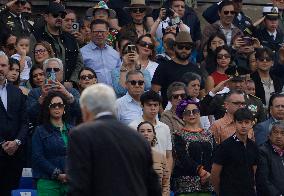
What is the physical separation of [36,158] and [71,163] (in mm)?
4601

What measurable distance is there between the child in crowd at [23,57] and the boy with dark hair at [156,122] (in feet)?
7.70

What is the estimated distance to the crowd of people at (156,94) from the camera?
1255 cm

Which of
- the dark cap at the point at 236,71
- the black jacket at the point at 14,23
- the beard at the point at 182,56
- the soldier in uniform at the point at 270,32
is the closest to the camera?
the beard at the point at 182,56

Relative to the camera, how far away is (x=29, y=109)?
43.5ft

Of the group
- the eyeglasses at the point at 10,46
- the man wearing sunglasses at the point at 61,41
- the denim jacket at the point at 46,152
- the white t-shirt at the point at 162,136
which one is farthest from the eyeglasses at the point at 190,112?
the eyeglasses at the point at 10,46

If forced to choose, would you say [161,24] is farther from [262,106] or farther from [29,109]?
[29,109]

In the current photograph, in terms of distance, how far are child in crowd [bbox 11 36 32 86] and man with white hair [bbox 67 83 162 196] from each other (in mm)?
6843

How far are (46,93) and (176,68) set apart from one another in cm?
269

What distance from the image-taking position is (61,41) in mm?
15453

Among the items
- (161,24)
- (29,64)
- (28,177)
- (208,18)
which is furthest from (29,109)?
(208,18)

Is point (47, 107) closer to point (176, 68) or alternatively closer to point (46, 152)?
point (46, 152)

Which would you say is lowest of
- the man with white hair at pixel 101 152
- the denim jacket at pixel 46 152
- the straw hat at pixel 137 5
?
the denim jacket at pixel 46 152

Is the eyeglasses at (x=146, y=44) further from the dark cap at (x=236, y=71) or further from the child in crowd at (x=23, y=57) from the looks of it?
the child in crowd at (x=23, y=57)

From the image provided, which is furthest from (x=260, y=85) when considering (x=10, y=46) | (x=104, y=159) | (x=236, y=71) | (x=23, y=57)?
(x=104, y=159)
